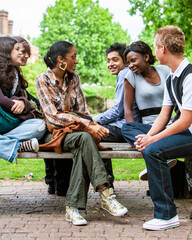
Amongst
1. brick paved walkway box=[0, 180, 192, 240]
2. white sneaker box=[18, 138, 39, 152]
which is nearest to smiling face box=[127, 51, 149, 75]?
white sneaker box=[18, 138, 39, 152]

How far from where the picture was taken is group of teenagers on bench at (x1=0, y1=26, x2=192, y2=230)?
4164 mm

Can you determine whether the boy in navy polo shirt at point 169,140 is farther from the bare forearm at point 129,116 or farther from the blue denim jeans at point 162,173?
the bare forearm at point 129,116

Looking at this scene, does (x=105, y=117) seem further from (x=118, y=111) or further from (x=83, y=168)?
(x=83, y=168)

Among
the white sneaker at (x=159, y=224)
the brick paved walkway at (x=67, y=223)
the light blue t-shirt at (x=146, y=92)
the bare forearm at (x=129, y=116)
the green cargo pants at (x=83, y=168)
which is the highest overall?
the light blue t-shirt at (x=146, y=92)

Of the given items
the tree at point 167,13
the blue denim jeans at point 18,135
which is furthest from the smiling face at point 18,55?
the tree at point 167,13

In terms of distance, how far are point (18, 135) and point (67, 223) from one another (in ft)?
3.69

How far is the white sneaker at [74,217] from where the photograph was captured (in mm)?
4273

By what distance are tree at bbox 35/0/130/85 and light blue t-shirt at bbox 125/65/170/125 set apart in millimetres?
43928

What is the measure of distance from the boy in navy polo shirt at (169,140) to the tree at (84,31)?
147 ft

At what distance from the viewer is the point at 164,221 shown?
4109 millimetres

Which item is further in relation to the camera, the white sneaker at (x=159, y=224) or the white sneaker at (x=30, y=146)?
the white sneaker at (x=30, y=146)

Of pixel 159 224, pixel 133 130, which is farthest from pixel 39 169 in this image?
pixel 159 224

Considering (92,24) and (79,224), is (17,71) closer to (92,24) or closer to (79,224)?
(79,224)

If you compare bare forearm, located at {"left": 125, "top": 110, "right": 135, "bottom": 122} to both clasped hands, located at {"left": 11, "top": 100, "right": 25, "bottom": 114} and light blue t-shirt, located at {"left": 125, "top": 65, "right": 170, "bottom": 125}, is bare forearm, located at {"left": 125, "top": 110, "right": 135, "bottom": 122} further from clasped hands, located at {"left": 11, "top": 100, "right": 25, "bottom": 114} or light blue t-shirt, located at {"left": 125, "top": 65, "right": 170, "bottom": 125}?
clasped hands, located at {"left": 11, "top": 100, "right": 25, "bottom": 114}
